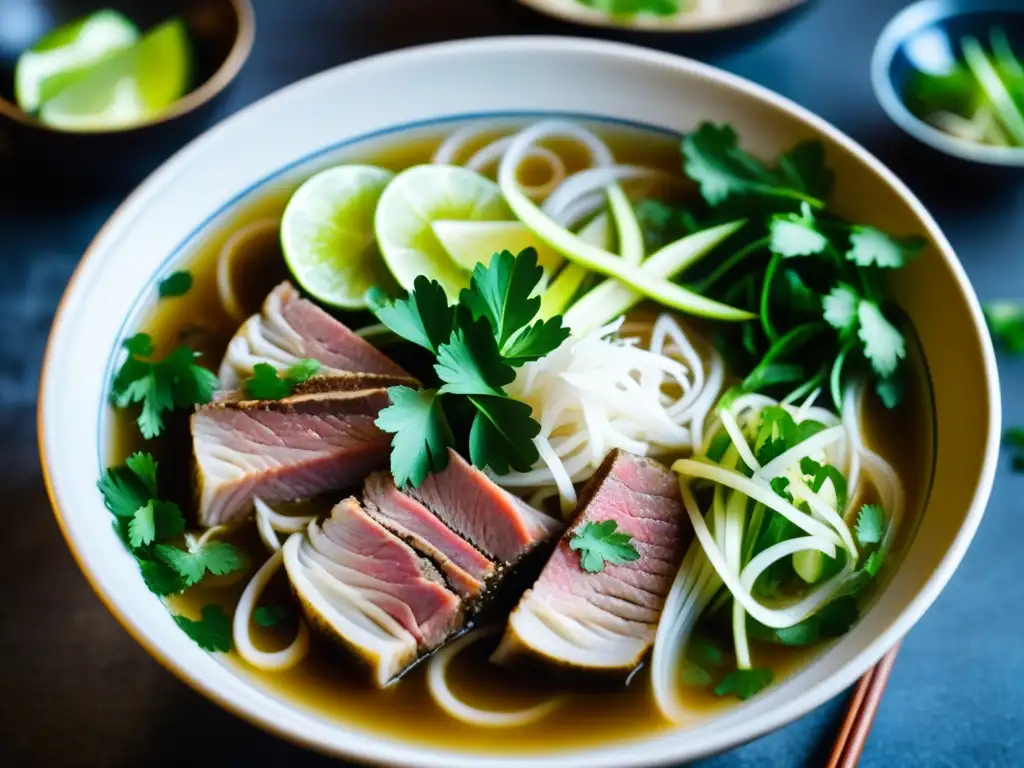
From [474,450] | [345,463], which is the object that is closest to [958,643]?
[474,450]

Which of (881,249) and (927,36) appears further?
(927,36)

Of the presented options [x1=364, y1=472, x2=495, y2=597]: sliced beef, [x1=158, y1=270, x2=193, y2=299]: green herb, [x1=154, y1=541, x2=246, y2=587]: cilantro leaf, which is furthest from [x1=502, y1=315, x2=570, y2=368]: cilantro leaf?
[x1=158, y1=270, x2=193, y2=299]: green herb

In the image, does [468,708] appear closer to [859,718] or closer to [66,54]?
[859,718]

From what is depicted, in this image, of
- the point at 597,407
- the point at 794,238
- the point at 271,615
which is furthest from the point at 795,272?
the point at 271,615

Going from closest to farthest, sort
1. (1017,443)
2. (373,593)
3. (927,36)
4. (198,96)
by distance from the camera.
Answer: (373,593) → (1017,443) → (198,96) → (927,36)

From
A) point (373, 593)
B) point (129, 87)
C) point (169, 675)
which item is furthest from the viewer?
point (129, 87)

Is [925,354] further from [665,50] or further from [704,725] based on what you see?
[665,50]

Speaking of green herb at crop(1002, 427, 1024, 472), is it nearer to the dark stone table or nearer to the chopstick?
the dark stone table
